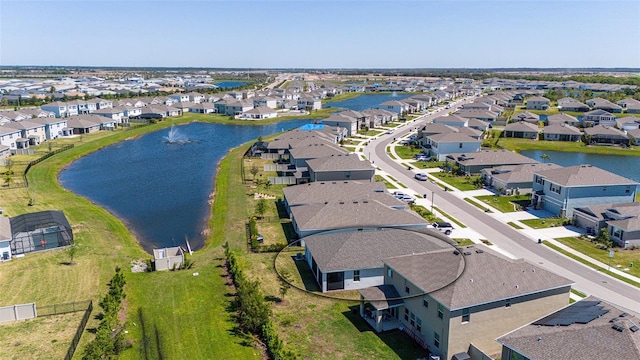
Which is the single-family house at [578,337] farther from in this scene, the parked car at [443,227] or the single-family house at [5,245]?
the single-family house at [5,245]

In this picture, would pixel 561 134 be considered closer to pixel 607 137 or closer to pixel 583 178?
pixel 607 137

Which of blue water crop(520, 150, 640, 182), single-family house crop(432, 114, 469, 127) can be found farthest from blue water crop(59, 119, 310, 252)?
blue water crop(520, 150, 640, 182)

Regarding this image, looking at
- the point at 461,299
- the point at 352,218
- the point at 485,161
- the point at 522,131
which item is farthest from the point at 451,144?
the point at 461,299

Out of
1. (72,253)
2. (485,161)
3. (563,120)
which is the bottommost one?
(72,253)

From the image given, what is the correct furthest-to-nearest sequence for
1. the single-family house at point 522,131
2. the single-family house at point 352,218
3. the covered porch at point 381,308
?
the single-family house at point 522,131
the single-family house at point 352,218
the covered porch at point 381,308

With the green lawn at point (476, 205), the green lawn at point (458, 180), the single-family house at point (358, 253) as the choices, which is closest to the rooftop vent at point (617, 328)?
the single-family house at point (358, 253)

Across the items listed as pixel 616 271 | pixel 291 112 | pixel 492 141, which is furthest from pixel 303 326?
pixel 291 112

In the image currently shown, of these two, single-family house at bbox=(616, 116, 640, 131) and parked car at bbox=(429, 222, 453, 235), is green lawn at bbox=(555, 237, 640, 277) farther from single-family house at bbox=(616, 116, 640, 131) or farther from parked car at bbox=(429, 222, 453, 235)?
single-family house at bbox=(616, 116, 640, 131)

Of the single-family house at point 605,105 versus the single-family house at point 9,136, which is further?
the single-family house at point 605,105
